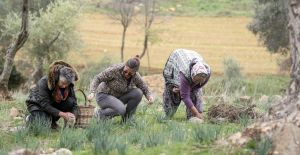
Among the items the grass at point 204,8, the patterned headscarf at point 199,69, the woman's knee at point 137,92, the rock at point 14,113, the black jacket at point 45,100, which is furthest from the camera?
the grass at point 204,8

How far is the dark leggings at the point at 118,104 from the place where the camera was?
32.0ft

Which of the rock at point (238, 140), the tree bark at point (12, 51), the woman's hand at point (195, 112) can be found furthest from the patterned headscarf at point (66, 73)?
the tree bark at point (12, 51)

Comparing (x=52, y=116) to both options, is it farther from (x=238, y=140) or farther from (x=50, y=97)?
(x=238, y=140)

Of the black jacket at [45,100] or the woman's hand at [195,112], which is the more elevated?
the black jacket at [45,100]

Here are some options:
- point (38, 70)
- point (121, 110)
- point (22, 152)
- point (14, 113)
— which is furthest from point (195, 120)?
point (38, 70)

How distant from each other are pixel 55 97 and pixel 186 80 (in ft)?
6.75

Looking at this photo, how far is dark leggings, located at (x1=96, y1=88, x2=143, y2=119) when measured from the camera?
976cm

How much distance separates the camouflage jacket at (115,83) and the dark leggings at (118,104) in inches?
2.8

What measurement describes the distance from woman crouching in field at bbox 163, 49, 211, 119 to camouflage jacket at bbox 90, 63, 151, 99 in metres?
0.61

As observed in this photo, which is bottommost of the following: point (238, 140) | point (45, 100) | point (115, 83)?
point (238, 140)

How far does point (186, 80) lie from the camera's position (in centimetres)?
980

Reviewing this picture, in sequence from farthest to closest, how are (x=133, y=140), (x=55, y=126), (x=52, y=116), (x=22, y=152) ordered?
(x=55, y=126), (x=52, y=116), (x=133, y=140), (x=22, y=152)

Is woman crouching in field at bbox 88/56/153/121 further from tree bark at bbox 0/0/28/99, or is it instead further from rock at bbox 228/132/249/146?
tree bark at bbox 0/0/28/99

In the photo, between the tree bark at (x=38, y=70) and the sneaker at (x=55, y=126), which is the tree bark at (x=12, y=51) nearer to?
the sneaker at (x=55, y=126)
